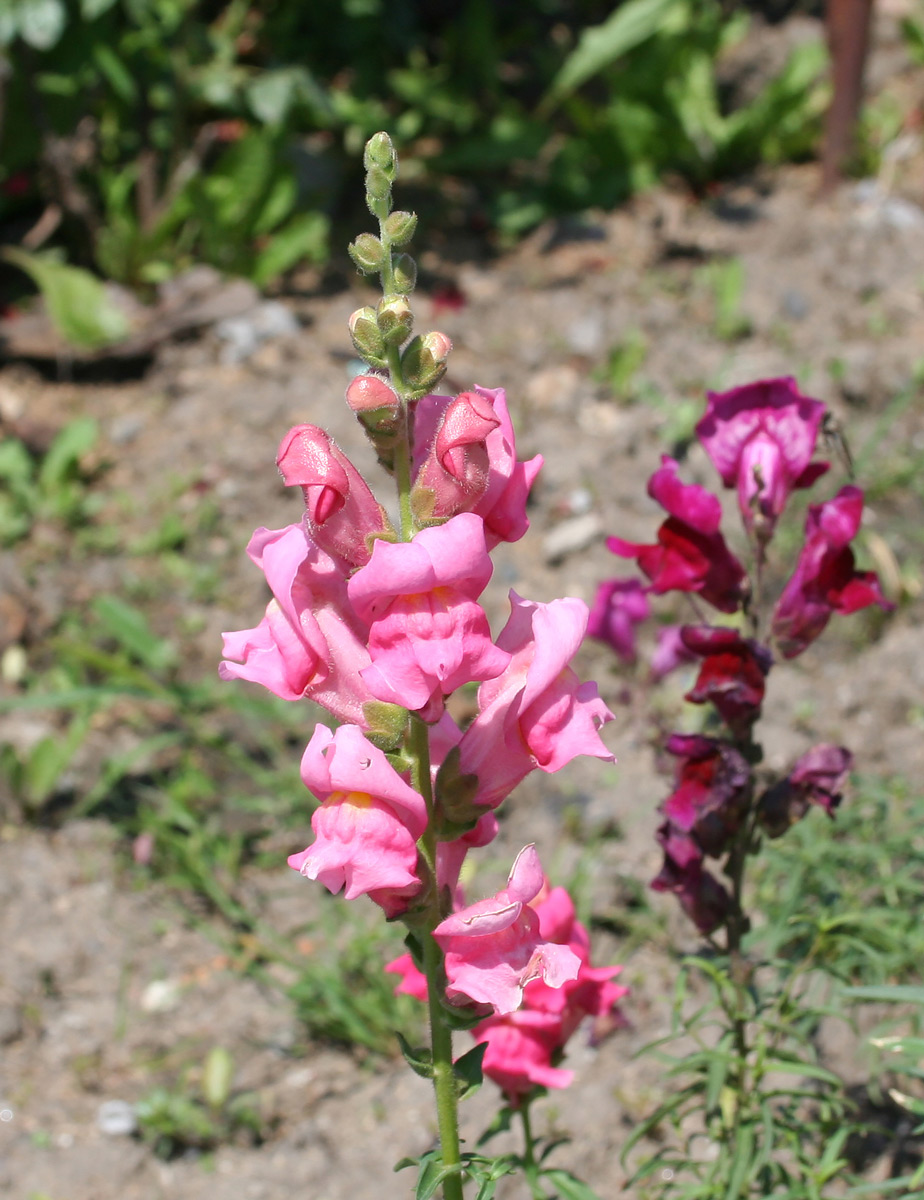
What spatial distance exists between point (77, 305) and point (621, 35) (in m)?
2.32

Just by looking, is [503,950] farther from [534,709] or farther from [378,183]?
[378,183]

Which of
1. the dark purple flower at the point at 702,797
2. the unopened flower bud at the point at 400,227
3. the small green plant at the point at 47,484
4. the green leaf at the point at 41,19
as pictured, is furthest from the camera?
the green leaf at the point at 41,19

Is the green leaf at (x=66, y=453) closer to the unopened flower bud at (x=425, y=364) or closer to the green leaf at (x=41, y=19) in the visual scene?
the green leaf at (x=41, y=19)

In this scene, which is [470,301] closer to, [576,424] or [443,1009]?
[576,424]

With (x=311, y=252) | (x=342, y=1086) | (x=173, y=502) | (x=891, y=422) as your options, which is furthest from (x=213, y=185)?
(x=342, y=1086)

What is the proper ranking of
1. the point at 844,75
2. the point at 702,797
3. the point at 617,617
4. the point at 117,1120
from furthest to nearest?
1. the point at 844,75
2. the point at 617,617
3. the point at 117,1120
4. the point at 702,797

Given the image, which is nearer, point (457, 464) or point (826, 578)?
point (457, 464)

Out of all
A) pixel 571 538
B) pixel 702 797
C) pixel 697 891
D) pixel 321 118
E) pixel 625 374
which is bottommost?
pixel 697 891

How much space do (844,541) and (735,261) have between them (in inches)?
114

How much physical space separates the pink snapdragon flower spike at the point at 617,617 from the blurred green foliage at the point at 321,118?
2.52 m

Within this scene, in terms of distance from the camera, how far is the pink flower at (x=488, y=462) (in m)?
1.27

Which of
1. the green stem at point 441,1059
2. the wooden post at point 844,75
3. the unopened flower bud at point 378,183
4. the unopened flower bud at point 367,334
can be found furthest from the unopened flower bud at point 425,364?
the wooden post at point 844,75

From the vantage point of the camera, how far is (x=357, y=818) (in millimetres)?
1260

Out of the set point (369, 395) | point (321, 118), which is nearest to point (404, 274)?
point (369, 395)
